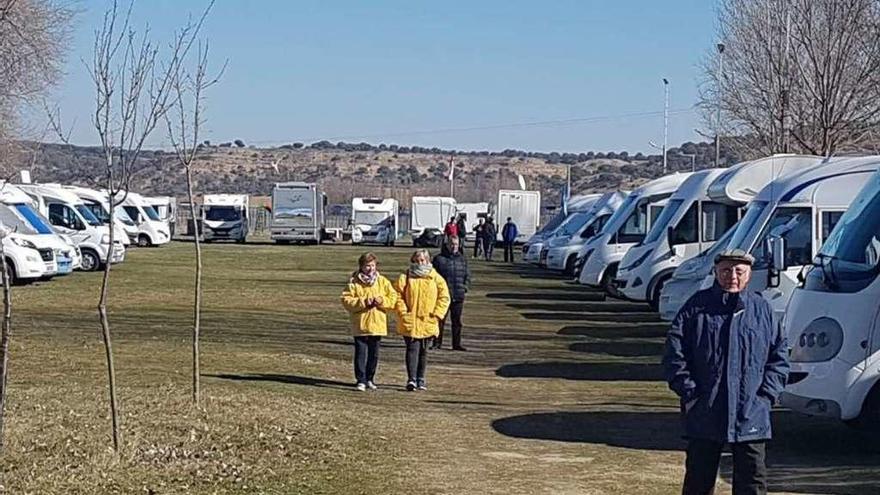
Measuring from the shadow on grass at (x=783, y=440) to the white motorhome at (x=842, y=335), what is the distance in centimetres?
44

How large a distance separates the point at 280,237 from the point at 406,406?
56151 millimetres

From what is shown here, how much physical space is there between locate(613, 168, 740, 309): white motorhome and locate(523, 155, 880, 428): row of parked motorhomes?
0.02m

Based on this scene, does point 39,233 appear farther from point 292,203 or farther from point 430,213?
point 430,213

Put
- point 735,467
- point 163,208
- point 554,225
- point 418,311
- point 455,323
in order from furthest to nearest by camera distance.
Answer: point 163,208, point 554,225, point 455,323, point 418,311, point 735,467

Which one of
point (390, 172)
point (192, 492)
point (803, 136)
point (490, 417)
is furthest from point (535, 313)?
point (390, 172)

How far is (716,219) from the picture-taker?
961 inches

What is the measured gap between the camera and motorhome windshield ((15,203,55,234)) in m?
33.1

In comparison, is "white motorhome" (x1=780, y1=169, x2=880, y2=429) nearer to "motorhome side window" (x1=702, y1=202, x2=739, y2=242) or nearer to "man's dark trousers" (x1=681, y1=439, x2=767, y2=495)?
"man's dark trousers" (x1=681, y1=439, x2=767, y2=495)

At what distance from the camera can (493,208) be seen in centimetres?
7669

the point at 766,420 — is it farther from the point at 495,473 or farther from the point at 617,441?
the point at 617,441

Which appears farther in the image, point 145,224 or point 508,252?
point 145,224

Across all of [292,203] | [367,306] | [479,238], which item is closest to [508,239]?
[479,238]

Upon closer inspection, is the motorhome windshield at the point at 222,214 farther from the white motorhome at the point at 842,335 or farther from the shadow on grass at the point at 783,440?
the white motorhome at the point at 842,335

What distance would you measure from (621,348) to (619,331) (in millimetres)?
2973
